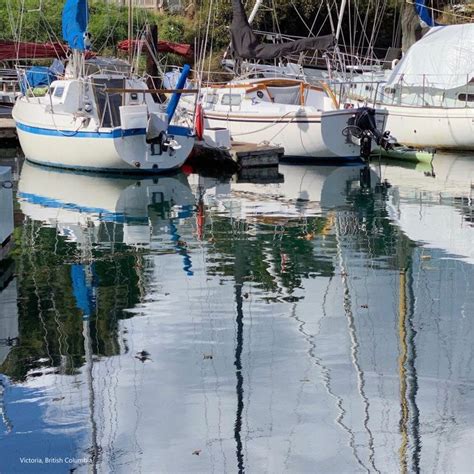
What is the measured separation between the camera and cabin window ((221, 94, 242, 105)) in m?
32.8

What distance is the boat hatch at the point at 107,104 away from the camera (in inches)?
1099

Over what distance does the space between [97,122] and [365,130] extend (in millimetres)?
7357

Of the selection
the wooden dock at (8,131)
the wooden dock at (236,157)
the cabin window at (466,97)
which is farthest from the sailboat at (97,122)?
the cabin window at (466,97)

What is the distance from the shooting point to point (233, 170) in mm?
29562

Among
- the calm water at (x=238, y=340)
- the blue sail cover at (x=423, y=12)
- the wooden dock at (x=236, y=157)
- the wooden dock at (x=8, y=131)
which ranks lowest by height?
the calm water at (x=238, y=340)

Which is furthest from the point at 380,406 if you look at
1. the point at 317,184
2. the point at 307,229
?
the point at 317,184

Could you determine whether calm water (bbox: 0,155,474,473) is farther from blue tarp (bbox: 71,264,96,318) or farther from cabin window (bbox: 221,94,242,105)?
cabin window (bbox: 221,94,242,105)

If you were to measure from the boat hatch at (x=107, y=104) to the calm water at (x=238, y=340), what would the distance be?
557 cm

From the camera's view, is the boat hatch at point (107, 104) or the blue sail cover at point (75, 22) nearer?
the boat hatch at point (107, 104)

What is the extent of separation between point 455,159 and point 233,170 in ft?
23.2

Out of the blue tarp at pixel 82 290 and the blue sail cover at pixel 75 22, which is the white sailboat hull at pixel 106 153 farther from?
the blue tarp at pixel 82 290

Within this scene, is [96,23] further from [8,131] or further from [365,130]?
[365,130]

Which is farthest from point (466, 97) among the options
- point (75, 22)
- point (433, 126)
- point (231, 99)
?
point (75, 22)

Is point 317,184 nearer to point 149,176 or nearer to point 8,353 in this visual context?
point 149,176
